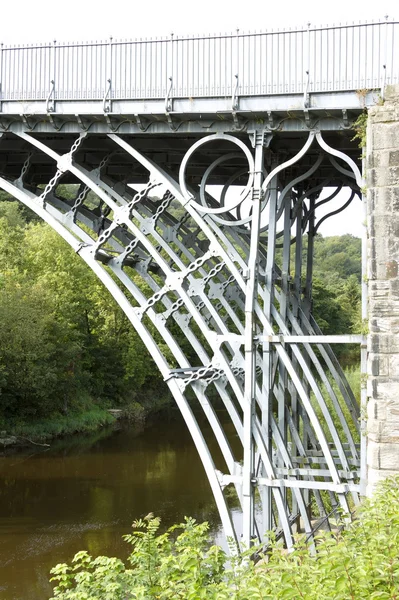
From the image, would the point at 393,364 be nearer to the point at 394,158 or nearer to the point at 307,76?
the point at 394,158

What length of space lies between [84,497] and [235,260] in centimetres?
1312

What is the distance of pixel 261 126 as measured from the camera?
954 centimetres

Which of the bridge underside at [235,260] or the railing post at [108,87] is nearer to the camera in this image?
the bridge underside at [235,260]

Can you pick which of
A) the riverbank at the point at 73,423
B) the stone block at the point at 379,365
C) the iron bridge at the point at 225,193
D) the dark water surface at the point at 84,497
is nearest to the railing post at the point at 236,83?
the iron bridge at the point at 225,193

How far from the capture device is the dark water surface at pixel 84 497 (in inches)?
665

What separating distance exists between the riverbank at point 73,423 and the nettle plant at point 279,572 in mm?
23576

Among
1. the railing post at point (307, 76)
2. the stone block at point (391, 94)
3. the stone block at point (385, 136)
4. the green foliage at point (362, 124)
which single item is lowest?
the stone block at point (385, 136)

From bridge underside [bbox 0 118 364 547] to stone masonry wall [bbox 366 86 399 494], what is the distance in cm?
50

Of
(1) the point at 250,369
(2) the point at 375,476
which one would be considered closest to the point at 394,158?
(1) the point at 250,369

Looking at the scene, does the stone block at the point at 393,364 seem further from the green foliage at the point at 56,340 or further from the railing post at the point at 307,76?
the green foliage at the point at 56,340

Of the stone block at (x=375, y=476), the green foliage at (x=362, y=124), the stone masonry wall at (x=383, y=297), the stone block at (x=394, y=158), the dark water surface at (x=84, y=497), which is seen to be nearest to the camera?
the stone block at (x=375, y=476)

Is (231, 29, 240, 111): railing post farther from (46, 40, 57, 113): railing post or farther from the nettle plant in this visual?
the nettle plant

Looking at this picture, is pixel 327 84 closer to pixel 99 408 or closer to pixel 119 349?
pixel 99 408

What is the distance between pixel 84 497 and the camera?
863 inches
